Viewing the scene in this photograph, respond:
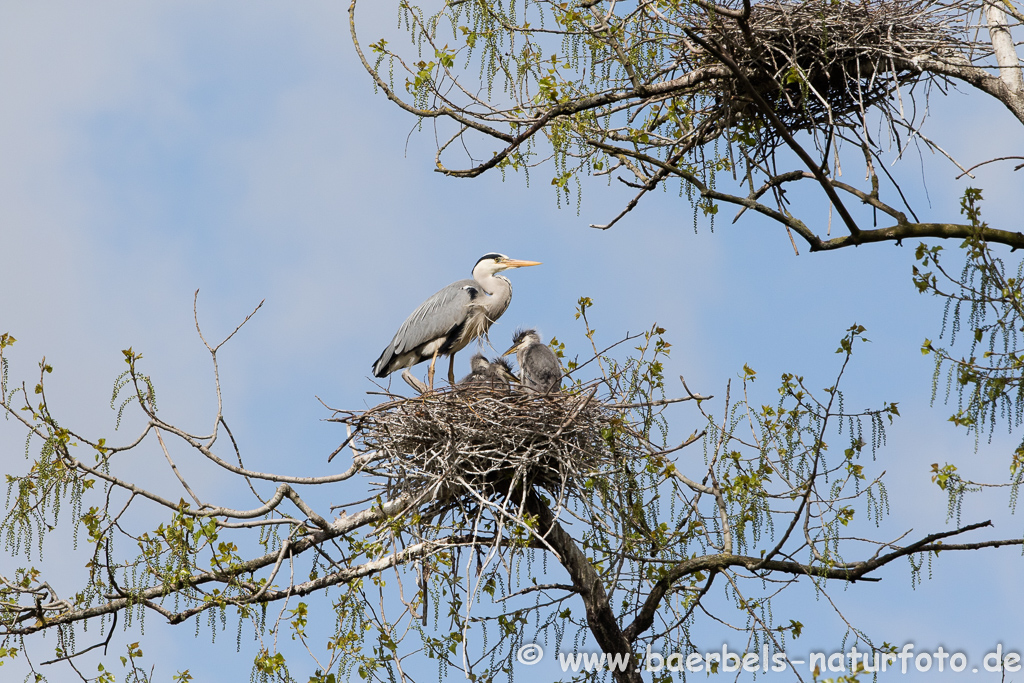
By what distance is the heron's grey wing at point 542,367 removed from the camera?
7027mm

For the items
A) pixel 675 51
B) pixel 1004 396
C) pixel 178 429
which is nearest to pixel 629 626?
pixel 1004 396

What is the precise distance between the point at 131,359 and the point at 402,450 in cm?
164

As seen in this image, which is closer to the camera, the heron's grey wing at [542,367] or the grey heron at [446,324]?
the heron's grey wing at [542,367]

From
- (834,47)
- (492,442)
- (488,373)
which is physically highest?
(834,47)

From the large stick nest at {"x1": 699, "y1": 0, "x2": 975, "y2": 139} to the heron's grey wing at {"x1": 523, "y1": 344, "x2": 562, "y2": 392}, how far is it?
2.14m

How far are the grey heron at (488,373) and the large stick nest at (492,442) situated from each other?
32 cm

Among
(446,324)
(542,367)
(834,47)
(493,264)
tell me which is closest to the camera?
(834,47)

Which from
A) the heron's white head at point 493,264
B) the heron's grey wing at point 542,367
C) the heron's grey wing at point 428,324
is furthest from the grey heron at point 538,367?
the heron's white head at point 493,264

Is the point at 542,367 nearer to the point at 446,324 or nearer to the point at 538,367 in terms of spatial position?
the point at 538,367

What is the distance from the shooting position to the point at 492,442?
19.9ft

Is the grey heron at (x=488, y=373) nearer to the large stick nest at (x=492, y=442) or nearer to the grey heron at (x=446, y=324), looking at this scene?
the large stick nest at (x=492, y=442)

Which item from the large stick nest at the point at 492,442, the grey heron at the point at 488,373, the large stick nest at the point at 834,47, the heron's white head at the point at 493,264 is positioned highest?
the heron's white head at the point at 493,264

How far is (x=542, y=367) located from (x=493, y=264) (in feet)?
8.52

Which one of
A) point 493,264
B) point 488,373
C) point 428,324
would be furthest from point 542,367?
point 493,264
